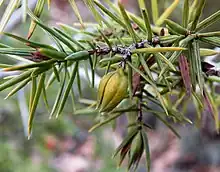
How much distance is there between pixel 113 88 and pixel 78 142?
2943mm

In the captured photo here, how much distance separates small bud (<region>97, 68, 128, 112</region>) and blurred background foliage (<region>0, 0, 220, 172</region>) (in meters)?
1.28

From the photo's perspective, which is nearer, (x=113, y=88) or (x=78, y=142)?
(x=113, y=88)

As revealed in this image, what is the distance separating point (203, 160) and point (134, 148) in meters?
2.50

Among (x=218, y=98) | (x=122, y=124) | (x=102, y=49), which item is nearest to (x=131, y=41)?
(x=102, y=49)

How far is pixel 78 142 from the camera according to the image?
3268 mm

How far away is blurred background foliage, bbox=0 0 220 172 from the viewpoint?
5.72 feet

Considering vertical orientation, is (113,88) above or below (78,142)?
above

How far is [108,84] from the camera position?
0.37 meters

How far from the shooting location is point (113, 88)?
37 centimetres

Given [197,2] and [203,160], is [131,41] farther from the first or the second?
[203,160]

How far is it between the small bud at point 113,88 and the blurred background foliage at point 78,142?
1275mm

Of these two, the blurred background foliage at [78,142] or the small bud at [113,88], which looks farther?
the blurred background foliage at [78,142]

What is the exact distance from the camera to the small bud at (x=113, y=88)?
1.21 ft

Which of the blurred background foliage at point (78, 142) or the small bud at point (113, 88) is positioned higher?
the small bud at point (113, 88)
